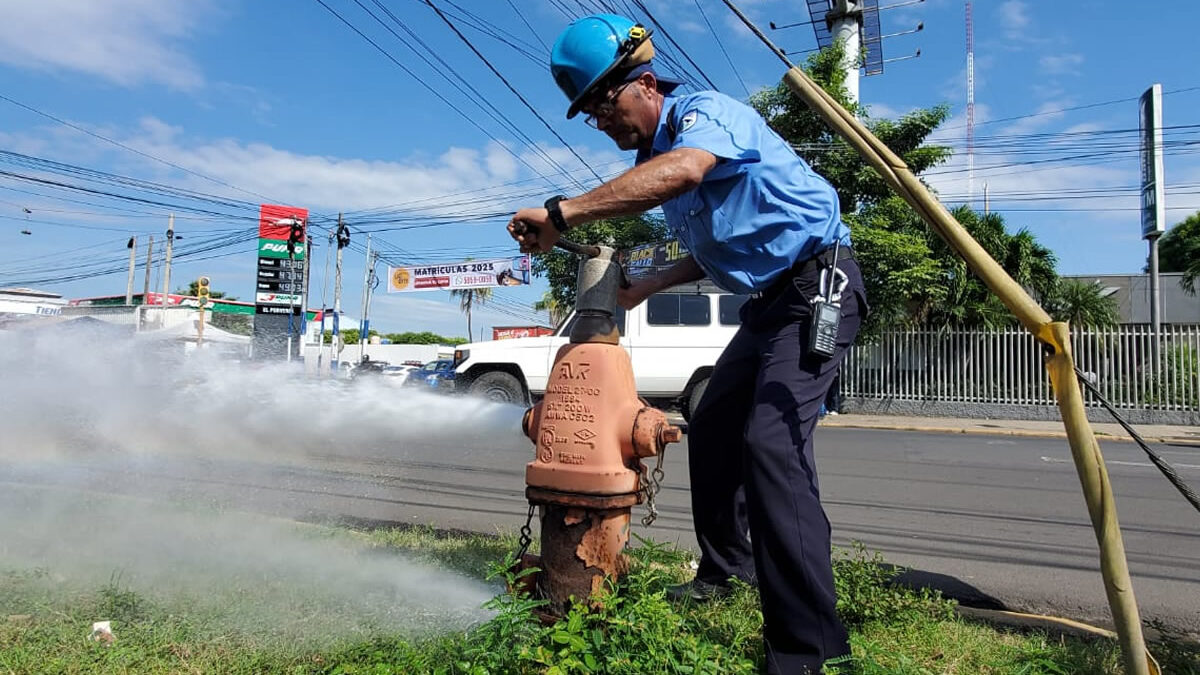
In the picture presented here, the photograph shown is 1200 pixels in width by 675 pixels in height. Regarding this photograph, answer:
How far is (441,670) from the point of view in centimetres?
180

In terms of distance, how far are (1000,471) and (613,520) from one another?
6.71 metres

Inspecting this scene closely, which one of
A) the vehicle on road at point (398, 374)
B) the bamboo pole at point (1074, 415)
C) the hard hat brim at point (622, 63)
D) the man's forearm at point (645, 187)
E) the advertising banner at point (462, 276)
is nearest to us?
the bamboo pole at point (1074, 415)

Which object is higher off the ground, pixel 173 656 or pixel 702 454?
pixel 702 454

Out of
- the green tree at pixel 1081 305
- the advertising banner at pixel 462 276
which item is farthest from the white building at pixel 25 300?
the green tree at pixel 1081 305

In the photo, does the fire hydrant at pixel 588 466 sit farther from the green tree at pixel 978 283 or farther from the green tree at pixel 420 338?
the green tree at pixel 420 338

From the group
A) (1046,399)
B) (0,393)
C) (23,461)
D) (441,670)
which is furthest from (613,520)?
(1046,399)

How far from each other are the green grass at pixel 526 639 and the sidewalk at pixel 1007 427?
11587mm

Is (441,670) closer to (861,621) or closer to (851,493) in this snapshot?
(861,621)

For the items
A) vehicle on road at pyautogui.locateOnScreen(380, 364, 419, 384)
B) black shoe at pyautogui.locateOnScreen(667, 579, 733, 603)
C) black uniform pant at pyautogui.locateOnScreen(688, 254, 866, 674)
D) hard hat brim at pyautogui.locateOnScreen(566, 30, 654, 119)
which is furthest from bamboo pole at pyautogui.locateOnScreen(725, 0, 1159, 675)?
vehicle on road at pyautogui.locateOnScreen(380, 364, 419, 384)

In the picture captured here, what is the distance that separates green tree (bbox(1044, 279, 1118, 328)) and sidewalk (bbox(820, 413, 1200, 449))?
8.85ft

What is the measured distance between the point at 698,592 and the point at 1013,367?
16514 millimetres

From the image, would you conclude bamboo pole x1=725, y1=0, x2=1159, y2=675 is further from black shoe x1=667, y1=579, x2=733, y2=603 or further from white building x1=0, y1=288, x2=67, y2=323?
white building x1=0, y1=288, x2=67, y2=323

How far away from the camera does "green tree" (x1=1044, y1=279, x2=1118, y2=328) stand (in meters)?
16.8

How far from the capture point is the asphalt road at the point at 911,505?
3.46 m
